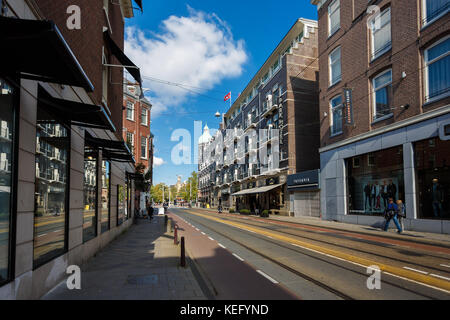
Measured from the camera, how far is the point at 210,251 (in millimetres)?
10727

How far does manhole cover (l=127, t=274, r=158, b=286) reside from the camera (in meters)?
6.34

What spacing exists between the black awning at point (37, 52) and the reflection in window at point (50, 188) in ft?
5.28

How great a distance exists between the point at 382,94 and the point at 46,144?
19115mm

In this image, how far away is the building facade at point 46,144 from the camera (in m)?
3.81

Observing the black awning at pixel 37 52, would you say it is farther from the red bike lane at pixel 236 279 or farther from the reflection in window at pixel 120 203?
the reflection in window at pixel 120 203

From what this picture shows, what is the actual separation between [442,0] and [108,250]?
19.1 meters

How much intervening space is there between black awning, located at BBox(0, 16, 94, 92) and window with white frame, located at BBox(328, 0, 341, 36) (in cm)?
2401

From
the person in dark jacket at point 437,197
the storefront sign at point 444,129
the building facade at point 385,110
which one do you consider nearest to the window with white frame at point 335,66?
the building facade at point 385,110

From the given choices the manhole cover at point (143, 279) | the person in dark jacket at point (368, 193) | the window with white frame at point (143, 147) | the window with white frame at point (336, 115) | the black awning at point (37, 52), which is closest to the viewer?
the black awning at point (37, 52)

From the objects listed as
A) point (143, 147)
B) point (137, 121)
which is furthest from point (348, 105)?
point (143, 147)

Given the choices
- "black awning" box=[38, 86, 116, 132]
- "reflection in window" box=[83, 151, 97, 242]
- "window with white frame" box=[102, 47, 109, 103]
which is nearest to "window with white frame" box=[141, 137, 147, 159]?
"window with white frame" box=[102, 47, 109, 103]

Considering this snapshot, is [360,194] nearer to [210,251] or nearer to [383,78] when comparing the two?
[383,78]

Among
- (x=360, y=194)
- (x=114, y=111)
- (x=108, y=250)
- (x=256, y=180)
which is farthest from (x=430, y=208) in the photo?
(x=256, y=180)

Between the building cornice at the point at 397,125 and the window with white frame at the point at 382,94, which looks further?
the window with white frame at the point at 382,94
